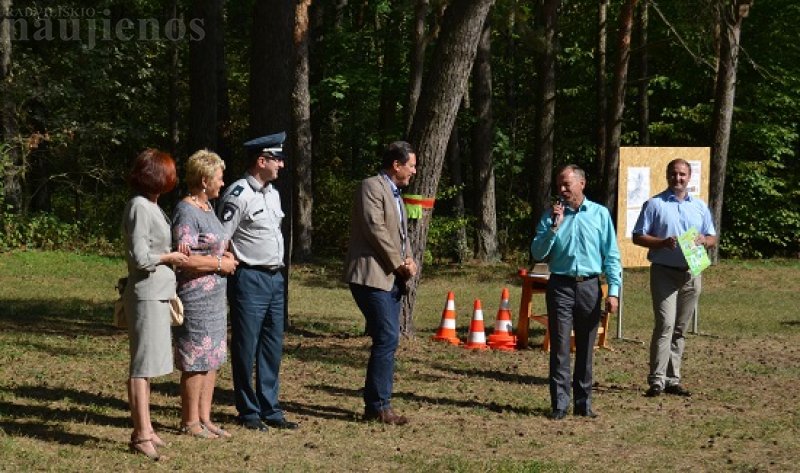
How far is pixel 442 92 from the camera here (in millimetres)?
12969

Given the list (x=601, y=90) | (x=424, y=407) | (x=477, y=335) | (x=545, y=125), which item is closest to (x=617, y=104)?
(x=601, y=90)

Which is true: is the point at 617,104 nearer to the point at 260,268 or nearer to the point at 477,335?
the point at 477,335

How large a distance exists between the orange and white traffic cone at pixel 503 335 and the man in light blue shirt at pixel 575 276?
4.09m

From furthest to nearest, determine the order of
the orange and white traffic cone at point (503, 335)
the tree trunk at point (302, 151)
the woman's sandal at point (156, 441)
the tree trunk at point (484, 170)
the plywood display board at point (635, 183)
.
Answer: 1. the tree trunk at point (484, 170)
2. the tree trunk at point (302, 151)
3. the plywood display board at point (635, 183)
4. the orange and white traffic cone at point (503, 335)
5. the woman's sandal at point (156, 441)

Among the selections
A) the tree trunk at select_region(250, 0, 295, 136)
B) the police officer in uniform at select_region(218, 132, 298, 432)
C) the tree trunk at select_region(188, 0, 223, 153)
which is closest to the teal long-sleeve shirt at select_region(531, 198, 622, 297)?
the police officer in uniform at select_region(218, 132, 298, 432)

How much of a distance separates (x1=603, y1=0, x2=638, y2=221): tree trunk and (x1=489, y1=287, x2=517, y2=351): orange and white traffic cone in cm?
1562

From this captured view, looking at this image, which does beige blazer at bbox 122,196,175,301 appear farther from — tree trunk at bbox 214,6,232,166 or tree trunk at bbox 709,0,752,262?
tree trunk at bbox 709,0,752,262

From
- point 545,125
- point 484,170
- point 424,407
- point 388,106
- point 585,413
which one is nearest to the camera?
point 585,413

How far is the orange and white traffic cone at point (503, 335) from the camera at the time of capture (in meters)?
13.8

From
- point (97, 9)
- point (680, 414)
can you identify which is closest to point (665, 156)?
point (680, 414)

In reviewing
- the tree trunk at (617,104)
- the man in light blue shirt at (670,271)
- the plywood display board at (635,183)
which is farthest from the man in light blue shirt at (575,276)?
the tree trunk at (617,104)

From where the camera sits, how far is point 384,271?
28.8 feet

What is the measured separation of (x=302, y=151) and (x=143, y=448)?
20.4 m

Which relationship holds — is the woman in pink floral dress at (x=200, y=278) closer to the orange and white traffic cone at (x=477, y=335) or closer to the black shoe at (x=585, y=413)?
the black shoe at (x=585, y=413)
